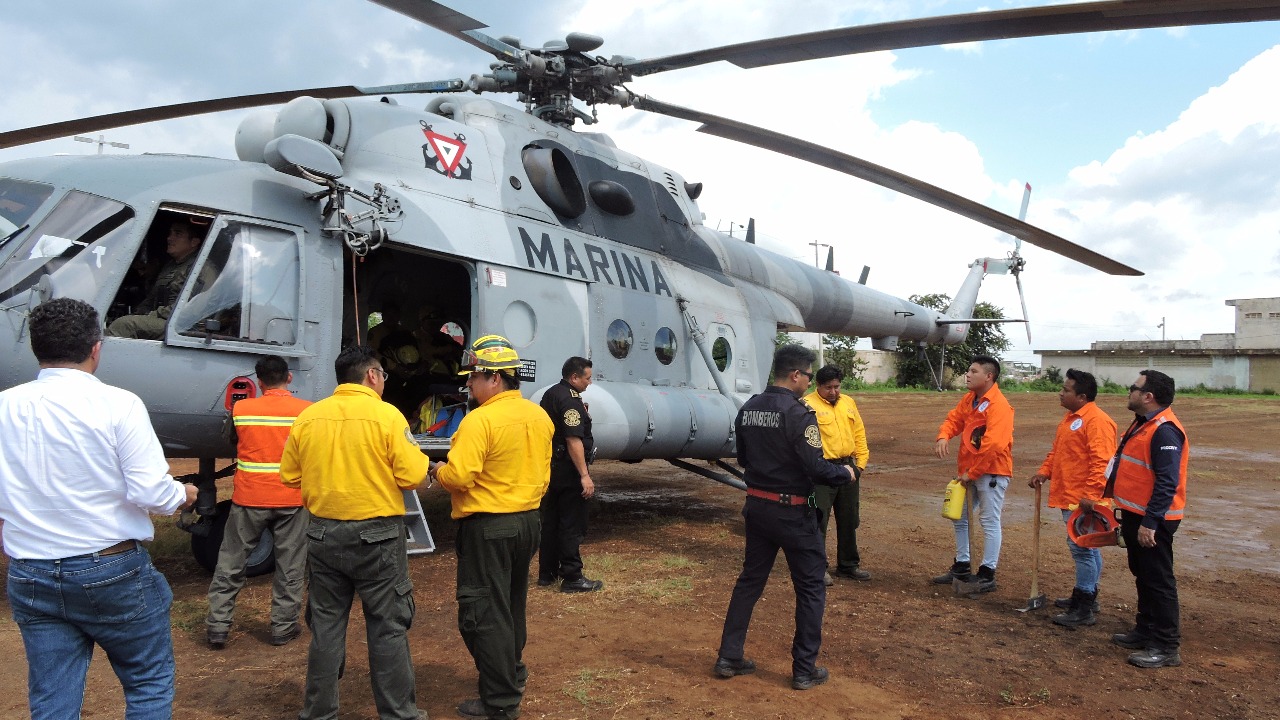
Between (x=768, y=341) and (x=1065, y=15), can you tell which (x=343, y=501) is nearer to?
(x=1065, y=15)

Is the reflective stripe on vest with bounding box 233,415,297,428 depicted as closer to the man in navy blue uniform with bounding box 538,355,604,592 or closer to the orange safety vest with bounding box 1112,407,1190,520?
the man in navy blue uniform with bounding box 538,355,604,592

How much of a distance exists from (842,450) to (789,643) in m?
2.04

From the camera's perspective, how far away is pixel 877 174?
8641 mm

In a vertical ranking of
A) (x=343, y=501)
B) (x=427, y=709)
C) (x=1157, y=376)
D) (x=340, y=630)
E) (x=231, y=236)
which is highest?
(x=231, y=236)

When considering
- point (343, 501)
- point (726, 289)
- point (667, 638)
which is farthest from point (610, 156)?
point (343, 501)

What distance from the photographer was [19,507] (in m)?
2.62

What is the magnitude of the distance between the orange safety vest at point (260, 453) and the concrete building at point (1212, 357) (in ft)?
170

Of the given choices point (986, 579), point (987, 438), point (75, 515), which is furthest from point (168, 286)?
point (986, 579)

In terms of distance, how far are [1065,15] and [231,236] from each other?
19.5 feet

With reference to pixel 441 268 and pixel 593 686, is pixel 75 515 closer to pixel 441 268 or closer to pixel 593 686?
pixel 593 686

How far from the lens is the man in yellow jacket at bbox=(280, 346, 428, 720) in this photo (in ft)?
11.8

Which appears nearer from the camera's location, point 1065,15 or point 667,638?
point 667,638

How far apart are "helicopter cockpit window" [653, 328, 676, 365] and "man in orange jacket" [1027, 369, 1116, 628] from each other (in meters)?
4.02

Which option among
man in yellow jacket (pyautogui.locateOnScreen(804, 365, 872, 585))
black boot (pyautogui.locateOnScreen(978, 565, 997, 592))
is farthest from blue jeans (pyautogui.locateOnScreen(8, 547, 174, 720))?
black boot (pyautogui.locateOnScreen(978, 565, 997, 592))
